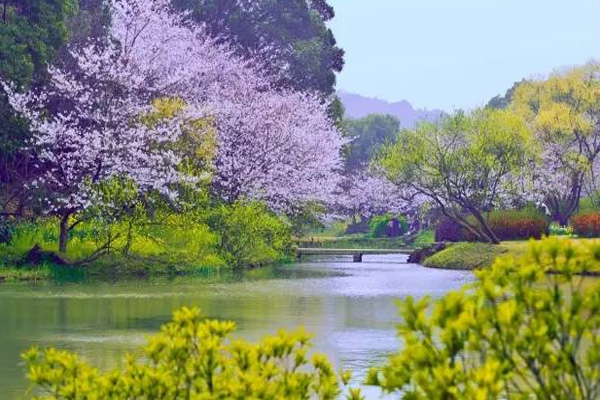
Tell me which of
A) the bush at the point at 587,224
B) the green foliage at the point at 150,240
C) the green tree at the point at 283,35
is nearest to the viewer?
the green foliage at the point at 150,240

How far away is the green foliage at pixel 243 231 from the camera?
39656 millimetres

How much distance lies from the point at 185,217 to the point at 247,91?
37.7ft

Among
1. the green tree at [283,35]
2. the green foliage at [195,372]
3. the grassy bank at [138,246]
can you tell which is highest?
the green tree at [283,35]

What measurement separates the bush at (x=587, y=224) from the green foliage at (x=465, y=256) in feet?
16.0

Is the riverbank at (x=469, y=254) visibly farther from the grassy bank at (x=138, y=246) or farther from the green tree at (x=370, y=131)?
the green tree at (x=370, y=131)

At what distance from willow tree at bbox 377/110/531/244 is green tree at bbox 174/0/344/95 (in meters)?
10.4

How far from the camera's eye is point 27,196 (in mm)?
34531

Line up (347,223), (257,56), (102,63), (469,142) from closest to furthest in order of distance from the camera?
(102,63)
(469,142)
(257,56)
(347,223)

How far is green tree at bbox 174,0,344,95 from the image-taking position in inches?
2076

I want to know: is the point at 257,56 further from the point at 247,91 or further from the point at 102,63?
the point at 102,63

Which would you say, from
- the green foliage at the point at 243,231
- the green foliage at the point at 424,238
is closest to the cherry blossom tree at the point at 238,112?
the green foliage at the point at 243,231

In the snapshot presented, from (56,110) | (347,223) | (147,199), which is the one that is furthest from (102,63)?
(347,223)

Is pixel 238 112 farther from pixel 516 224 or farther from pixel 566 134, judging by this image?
pixel 566 134

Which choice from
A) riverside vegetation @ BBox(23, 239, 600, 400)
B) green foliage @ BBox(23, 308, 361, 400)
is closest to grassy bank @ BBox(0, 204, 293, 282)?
Answer: green foliage @ BBox(23, 308, 361, 400)
